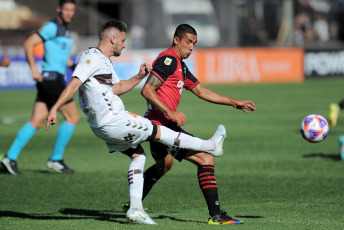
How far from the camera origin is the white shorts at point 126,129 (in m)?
6.41

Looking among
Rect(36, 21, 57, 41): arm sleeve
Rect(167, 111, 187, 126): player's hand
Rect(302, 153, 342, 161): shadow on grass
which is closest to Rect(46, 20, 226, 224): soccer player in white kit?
Rect(167, 111, 187, 126): player's hand

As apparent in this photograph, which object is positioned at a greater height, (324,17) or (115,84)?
(324,17)

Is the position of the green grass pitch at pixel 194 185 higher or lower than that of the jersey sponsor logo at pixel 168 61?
lower

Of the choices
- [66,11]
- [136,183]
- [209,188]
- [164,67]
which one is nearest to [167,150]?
[136,183]

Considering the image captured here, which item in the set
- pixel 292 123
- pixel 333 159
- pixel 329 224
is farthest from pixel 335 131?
pixel 329 224

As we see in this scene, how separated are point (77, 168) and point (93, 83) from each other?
4779mm

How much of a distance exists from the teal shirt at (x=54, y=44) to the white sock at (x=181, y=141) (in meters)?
4.35

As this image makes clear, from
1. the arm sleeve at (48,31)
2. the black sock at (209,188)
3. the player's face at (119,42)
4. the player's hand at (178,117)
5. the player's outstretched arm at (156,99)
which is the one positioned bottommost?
the black sock at (209,188)

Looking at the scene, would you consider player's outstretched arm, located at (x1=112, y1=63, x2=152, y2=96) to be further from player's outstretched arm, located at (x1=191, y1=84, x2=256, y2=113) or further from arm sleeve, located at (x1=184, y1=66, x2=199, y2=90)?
player's outstretched arm, located at (x1=191, y1=84, x2=256, y2=113)

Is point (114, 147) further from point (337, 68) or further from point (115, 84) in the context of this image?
point (337, 68)

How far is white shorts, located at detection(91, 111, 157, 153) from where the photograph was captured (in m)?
6.41

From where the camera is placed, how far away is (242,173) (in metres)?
10.1

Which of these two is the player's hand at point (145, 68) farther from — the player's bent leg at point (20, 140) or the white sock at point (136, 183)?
the player's bent leg at point (20, 140)

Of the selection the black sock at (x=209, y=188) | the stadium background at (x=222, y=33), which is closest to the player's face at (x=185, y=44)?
the black sock at (x=209, y=188)
